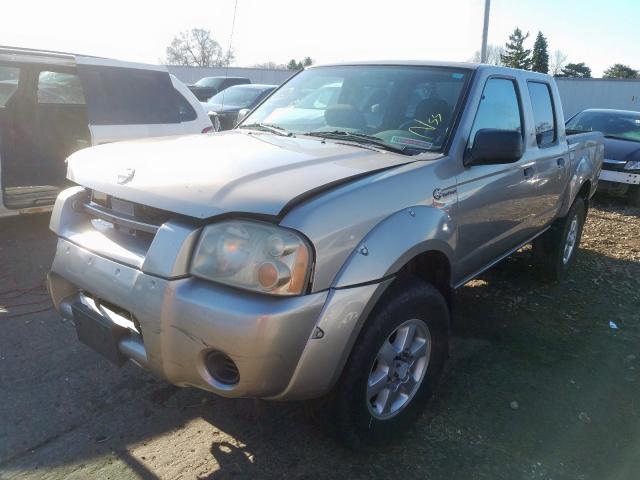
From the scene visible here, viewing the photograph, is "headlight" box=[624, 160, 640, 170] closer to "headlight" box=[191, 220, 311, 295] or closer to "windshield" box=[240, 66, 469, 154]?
"windshield" box=[240, 66, 469, 154]

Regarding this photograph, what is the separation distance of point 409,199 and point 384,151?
479mm

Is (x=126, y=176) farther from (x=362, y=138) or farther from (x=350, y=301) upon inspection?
(x=362, y=138)

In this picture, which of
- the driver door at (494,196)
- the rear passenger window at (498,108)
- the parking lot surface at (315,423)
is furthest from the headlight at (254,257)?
the rear passenger window at (498,108)

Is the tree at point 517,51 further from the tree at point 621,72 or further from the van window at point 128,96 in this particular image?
the van window at point 128,96

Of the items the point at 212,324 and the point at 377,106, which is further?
the point at 377,106

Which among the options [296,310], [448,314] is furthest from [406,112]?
[296,310]

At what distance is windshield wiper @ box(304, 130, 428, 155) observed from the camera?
2.91 metres

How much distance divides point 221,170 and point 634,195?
877cm

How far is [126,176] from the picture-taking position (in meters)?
2.42

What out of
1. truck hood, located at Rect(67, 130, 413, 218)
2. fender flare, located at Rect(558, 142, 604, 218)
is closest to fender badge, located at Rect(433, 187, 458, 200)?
truck hood, located at Rect(67, 130, 413, 218)

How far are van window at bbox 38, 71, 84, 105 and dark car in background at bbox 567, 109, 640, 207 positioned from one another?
7089 mm

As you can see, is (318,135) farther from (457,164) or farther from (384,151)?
(457,164)

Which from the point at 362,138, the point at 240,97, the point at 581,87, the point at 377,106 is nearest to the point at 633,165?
the point at 377,106

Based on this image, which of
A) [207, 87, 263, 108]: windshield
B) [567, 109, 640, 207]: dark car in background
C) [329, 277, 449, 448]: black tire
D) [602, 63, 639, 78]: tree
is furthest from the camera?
[602, 63, 639, 78]: tree
